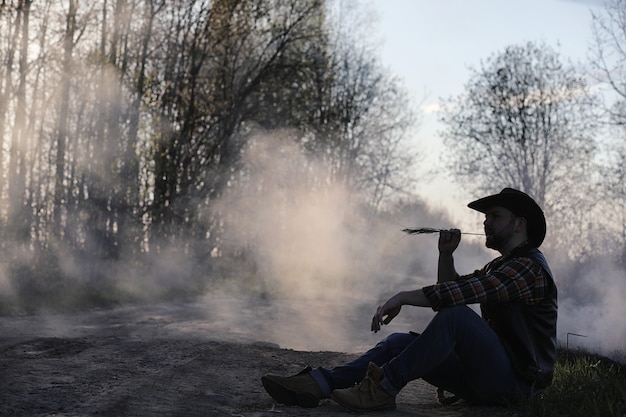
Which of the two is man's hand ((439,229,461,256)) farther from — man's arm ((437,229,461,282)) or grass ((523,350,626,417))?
grass ((523,350,626,417))

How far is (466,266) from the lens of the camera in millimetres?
24719

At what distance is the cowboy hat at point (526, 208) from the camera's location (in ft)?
14.5

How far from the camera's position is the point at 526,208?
14.5 feet

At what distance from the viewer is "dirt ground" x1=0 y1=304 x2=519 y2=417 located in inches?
172

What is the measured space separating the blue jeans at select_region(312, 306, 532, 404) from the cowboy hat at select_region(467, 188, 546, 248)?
25.5 inches

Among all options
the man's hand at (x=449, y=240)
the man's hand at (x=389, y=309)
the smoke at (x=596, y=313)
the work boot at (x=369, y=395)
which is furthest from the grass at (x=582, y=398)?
the smoke at (x=596, y=313)

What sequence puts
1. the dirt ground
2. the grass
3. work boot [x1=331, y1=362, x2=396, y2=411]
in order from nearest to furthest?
the grass → work boot [x1=331, y1=362, x2=396, y2=411] → the dirt ground

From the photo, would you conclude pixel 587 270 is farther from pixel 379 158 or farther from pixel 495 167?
pixel 379 158

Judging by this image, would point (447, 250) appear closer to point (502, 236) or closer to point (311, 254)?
point (502, 236)

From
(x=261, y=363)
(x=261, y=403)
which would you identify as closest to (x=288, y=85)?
(x=261, y=363)

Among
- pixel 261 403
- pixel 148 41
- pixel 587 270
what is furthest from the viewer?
pixel 148 41

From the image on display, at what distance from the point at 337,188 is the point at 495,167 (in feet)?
31.1

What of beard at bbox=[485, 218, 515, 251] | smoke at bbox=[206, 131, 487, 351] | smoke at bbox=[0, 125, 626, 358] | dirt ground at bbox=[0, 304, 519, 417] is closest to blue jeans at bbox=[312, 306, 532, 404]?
dirt ground at bbox=[0, 304, 519, 417]

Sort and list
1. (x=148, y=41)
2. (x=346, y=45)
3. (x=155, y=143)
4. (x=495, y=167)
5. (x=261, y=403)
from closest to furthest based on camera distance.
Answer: (x=261, y=403) → (x=155, y=143) → (x=148, y=41) → (x=495, y=167) → (x=346, y=45)
